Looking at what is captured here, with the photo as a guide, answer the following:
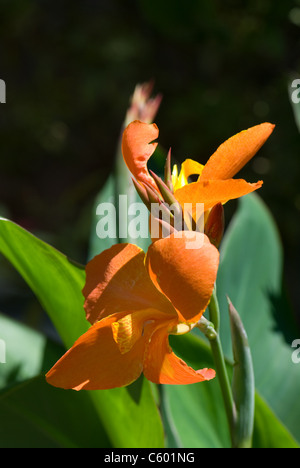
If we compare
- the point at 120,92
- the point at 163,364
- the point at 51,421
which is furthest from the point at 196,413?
the point at 120,92

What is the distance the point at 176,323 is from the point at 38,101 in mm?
2017

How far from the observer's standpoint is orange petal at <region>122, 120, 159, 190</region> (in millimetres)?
362

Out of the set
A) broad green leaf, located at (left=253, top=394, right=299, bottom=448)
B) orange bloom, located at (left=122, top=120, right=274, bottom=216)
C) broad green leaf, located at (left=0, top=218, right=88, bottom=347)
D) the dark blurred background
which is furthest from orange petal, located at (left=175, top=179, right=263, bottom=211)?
the dark blurred background

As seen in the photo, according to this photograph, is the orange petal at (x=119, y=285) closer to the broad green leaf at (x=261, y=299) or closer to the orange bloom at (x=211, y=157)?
the orange bloom at (x=211, y=157)

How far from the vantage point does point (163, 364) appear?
0.34 metres

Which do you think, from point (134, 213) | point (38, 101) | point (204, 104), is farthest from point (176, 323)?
point (38, 101)

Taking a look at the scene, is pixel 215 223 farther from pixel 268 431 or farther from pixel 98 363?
pixel 268 431

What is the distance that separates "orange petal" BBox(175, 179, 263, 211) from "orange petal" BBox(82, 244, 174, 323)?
0.05 m

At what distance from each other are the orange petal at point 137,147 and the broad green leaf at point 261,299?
34 cm

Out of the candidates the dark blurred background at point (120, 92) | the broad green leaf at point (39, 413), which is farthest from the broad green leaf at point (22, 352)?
the dark blurred background at point (120, 92)

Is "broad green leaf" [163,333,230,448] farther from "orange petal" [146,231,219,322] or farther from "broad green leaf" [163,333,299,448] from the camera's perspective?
"orange petal" [146,231,219,322]

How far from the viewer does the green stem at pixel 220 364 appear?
0.38 m

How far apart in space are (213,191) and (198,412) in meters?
0.33
